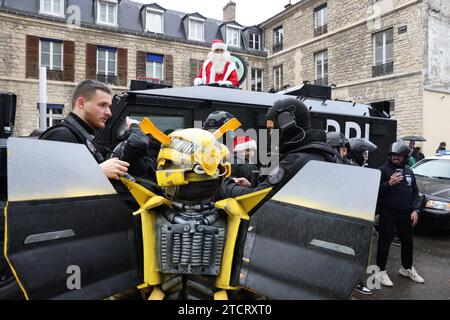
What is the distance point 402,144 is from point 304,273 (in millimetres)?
3392

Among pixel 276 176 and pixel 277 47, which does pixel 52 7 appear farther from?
pixel 276 176

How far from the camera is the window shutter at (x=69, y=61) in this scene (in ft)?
54.6

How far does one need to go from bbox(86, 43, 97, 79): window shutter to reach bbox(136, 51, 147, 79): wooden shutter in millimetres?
2118

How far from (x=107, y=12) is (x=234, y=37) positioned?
784 centimetres

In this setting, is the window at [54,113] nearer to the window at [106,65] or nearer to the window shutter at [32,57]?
the window shutter at [32,57]

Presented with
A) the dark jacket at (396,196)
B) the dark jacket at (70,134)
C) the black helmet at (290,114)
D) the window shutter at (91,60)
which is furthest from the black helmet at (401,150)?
the window shutter at (91,60)

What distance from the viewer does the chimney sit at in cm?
2280

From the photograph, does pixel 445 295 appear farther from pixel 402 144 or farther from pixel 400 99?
pixel 400 99

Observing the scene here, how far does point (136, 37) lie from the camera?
1822 cm

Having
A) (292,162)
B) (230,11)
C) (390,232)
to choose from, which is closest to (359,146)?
(390,232)

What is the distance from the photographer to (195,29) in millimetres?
20469

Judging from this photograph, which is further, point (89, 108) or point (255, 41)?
point (255, 41)

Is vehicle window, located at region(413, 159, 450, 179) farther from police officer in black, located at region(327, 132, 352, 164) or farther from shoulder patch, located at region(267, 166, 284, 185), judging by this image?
shoulder patch, located at region(267, 166, 284, 185)

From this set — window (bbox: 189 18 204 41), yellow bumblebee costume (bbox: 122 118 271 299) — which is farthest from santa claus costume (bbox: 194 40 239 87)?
window (bbox: 189 18 204 41)
